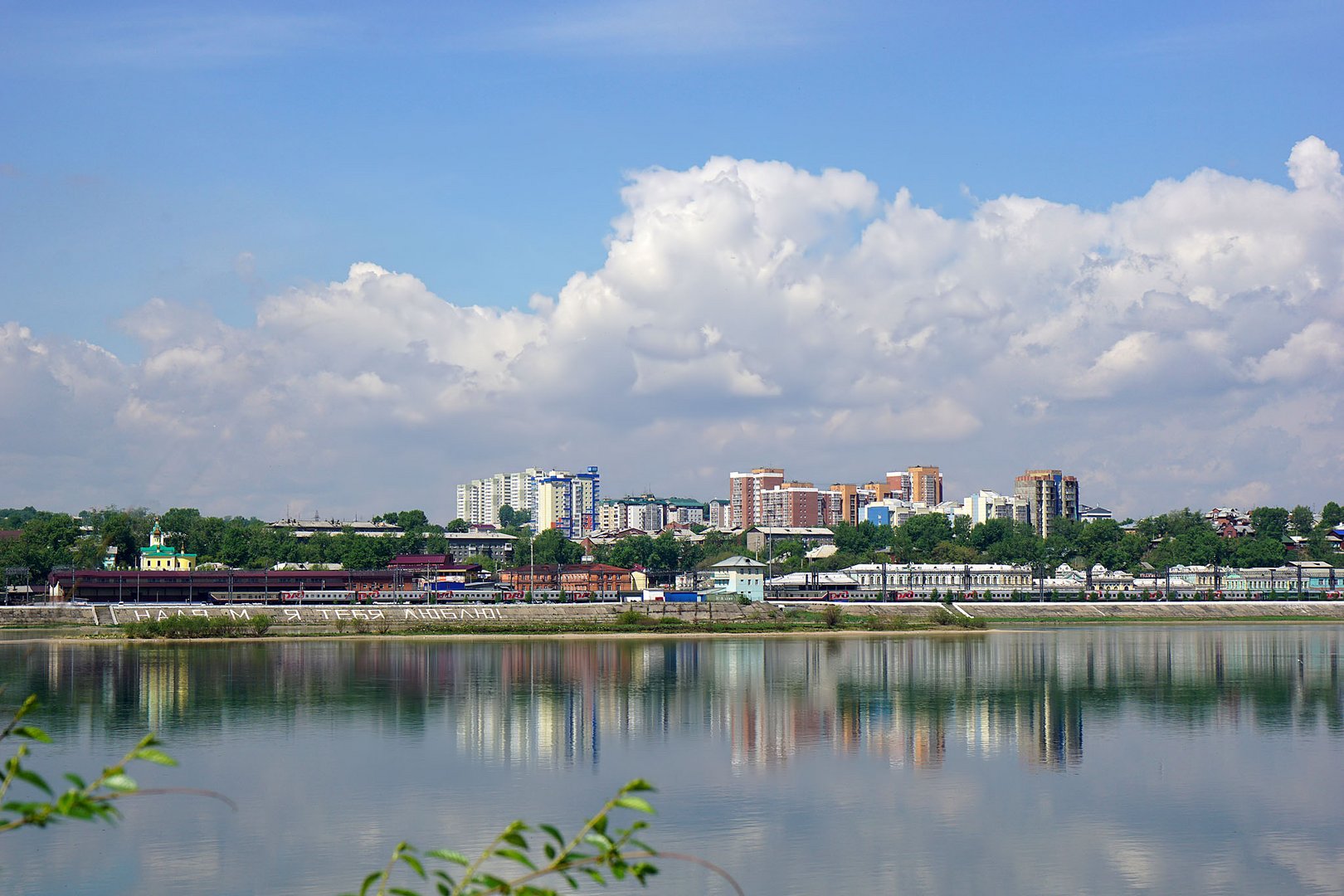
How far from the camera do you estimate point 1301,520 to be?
166250 mm

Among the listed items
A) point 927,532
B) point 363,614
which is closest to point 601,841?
point 363,614

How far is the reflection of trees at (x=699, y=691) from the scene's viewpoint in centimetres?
3447

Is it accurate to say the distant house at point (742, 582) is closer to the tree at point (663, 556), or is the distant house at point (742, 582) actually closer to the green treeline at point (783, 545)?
the green treeline at point (783, 545)

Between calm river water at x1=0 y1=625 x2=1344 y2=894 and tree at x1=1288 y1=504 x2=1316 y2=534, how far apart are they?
395ft

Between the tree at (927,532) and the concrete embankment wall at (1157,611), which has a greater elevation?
the tree at (927,532)

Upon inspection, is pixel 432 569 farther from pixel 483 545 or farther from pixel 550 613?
pixel 483 545

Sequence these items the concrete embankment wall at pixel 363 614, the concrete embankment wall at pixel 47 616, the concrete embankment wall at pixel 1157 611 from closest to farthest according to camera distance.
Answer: the concrete embankment wall at pixel 363 614 → the concrete embankment wall at pixel 47 616 → the concrete embankment wall at pixel 1157 611

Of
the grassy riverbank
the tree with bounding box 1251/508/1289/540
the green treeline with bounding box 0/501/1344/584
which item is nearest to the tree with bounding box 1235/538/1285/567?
the green treeline with bounding box 0/501/1344/584

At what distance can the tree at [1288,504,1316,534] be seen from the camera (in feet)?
544

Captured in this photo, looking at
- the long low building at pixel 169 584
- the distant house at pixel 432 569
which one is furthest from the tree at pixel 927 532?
the long low building at pixel 169 584

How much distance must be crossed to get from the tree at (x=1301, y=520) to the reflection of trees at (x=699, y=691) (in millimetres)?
105682

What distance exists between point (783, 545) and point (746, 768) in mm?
149908

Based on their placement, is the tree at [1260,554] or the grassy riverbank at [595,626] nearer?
the grassy riverbank at [595,626]

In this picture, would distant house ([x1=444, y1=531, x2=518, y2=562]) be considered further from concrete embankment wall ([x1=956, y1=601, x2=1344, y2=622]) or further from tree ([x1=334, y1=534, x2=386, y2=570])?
concrete embankment wall ([x1=956, y1=601, x2=1344, y2=622])
